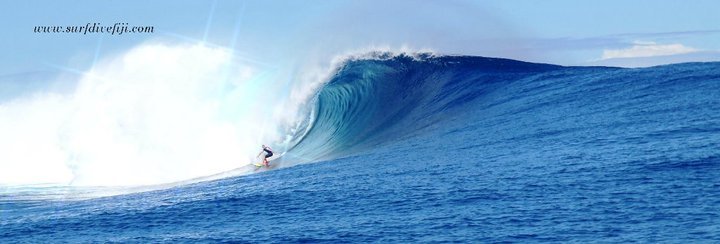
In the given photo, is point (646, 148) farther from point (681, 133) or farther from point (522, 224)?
point (522, 224)

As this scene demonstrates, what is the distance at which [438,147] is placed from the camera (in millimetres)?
19312

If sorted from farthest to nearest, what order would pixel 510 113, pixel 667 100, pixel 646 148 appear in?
pixel 510 113, pixel 667 100, pixel 646 148

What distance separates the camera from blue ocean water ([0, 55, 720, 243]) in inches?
419

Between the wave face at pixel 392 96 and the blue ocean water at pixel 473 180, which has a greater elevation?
the wave face at pixel 392 96

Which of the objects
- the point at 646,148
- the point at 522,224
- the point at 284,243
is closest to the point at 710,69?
the point at 646,148

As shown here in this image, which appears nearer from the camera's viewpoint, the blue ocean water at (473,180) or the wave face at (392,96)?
the blue ocean water at (473,180)

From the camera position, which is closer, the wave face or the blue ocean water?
the blue ocean water

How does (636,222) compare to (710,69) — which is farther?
(710,69)

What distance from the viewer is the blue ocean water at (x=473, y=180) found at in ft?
34.9

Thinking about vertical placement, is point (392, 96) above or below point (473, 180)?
above

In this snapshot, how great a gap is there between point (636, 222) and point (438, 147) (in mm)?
9496

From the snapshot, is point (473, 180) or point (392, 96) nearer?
point (473, 180)

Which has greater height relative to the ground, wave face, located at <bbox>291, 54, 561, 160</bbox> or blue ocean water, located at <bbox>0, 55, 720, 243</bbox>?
wave face, located at <bbox>291, 54, 561, 160</bbox>

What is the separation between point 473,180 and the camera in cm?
1398
